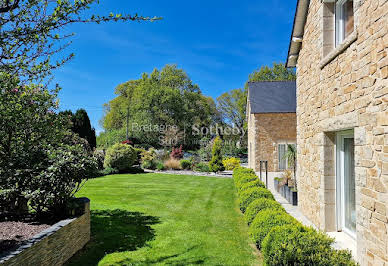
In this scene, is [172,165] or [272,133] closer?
[272,133]

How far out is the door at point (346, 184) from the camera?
4.84 m

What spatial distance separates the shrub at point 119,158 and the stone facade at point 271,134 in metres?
9.70

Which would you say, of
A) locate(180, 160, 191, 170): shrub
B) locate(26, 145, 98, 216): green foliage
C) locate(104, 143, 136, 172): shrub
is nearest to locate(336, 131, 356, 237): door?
locate(26, 145, 98, 216): green foliage

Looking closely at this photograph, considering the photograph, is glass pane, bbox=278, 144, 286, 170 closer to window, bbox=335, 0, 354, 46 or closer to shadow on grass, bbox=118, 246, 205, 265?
window, bbox=335, 0, 354, 46

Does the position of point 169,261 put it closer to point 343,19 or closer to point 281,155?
point 343,19

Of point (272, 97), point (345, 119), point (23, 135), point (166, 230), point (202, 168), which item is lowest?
point (166, 230)

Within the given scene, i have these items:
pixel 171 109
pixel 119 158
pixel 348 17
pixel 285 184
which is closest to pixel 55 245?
pixel 348 17

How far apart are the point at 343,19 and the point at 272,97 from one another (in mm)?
14851

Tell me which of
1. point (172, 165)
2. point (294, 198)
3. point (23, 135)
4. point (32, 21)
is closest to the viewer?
point (32, 21)

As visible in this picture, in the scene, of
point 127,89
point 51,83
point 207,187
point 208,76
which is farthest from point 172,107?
point 51,83

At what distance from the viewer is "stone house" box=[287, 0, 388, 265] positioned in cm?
347

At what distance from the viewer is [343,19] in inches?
205

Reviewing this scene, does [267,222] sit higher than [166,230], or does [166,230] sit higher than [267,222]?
[267,222]

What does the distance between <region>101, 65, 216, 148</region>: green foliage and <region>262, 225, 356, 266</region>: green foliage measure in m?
27.4
